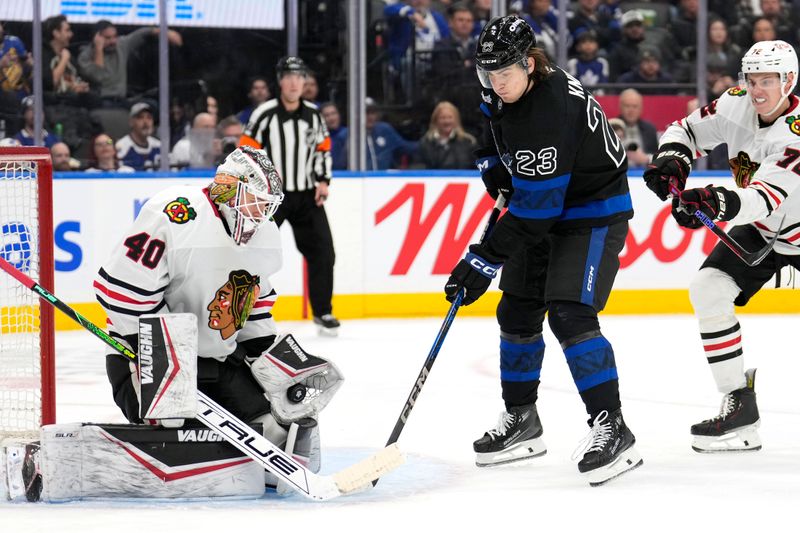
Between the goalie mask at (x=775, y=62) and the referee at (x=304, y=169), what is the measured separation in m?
2.70

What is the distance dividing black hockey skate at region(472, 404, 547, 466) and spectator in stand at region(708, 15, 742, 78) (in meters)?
4.04

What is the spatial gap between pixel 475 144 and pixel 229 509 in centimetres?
414

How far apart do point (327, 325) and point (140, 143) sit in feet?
4.28

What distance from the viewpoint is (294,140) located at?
5.66m

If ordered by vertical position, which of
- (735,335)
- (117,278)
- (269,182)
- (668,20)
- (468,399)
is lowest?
(468,399)

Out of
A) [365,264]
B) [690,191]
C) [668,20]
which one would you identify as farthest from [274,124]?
[690,191]

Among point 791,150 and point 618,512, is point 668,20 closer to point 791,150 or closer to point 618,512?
point 791,150

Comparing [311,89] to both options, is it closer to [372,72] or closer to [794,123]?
[372,72]

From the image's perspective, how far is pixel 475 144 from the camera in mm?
6609

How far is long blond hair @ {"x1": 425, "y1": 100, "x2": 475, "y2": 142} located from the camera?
652 cm

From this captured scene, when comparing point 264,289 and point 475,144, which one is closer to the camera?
point 264,289

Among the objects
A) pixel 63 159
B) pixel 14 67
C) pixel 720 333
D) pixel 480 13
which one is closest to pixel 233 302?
pixel 720 333

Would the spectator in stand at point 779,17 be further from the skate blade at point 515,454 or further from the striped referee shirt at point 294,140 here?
the skate blade at point 515,454

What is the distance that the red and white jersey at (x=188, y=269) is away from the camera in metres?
2.71
